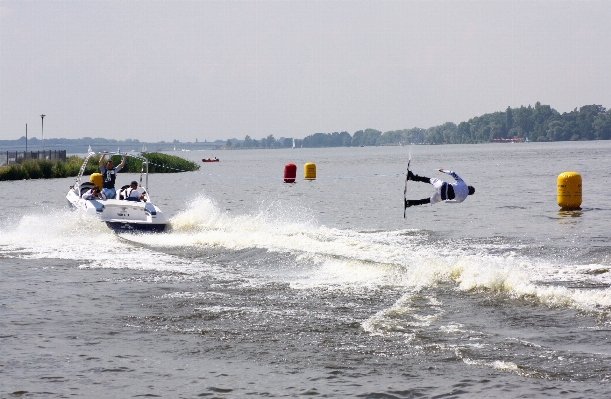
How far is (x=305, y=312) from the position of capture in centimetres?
1345

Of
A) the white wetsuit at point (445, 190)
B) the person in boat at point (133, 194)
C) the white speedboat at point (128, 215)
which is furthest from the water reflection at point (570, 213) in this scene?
the person in boat at point (133, 194)

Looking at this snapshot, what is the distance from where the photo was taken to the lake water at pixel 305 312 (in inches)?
391

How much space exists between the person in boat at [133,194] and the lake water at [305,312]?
141 cm

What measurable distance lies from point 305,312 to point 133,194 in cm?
1431

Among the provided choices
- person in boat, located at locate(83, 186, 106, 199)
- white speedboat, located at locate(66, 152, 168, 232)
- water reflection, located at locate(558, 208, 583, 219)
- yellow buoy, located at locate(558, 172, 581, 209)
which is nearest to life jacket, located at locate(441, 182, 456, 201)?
white speedboat, located at locate(66, 152, 168, 232)

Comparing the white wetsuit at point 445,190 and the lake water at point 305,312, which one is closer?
the lake water at point 305,312

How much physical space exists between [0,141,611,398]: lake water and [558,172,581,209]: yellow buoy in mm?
7738

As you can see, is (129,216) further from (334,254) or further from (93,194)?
(334,254)

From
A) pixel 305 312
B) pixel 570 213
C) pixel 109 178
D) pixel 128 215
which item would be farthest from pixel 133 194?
pixel 570 213

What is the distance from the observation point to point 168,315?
13555 mm

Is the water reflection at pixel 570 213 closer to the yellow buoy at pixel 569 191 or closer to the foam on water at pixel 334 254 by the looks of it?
the yellow buoy at pixel 569 191

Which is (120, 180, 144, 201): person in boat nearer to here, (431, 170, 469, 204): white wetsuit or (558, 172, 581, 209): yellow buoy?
(431, 170, 469, 204): white wetsuit

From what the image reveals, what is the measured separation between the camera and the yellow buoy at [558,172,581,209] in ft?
111

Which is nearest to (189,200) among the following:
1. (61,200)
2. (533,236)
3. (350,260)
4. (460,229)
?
(61,200)
